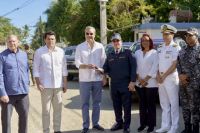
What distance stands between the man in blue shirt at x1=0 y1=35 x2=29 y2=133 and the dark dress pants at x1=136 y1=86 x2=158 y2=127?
2.44m

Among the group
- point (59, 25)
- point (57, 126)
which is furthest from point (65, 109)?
point (59, 25)

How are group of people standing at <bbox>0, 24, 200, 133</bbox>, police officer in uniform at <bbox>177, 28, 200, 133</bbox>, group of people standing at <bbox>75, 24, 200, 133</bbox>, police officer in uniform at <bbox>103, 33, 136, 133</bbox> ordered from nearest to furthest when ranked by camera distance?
group of people standing at <bbox>0, 24, 200, 133</bbox>, police officer in uniform at <bbox>177, 28, 200, 133</bbox>, group of people standing at <bbox>75, 24, 200, 133</bbox>, police officer in uniform at <bbox>103, 33, 136, 133</bbox>

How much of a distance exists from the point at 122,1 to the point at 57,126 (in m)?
32.1

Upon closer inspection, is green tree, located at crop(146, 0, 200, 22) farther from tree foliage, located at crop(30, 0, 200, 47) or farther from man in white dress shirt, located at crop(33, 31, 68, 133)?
man in white dress shirt, located at crop(33, 31, 68, 133)

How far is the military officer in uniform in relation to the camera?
7980mm

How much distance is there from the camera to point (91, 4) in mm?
41469

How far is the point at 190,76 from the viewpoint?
25.1 ft

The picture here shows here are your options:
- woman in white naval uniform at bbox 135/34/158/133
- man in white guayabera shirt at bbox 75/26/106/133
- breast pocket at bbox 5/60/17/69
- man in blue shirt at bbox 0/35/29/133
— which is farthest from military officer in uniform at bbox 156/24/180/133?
breast pocket at bbox 5/60/17/69

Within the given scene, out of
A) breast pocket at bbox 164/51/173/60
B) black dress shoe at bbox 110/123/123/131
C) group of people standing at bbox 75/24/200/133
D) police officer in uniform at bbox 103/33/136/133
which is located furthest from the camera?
black dress shoe at bbox 110/123/123/131

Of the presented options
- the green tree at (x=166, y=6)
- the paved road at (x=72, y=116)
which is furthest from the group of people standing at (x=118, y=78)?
the green tree at (x=166, y=6)

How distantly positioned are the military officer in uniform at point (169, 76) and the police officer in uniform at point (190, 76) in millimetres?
209

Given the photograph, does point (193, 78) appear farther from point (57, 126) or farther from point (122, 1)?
point (122, 1)

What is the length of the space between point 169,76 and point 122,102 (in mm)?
1147

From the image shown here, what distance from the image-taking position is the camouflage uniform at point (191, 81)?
7.59 meters
